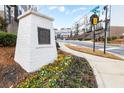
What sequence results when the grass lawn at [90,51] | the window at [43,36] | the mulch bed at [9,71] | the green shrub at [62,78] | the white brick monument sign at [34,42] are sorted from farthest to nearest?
the grass lawn at [90,51], the window at [43,36], the white brick monument sign at [34,42], the mulch bed at [9,71], the green shrub at [62,78]

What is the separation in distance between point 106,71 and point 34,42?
2964 millimetres

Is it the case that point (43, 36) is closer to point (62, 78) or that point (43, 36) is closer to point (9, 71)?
point (9, 71)

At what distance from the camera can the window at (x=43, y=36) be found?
6.93 metres

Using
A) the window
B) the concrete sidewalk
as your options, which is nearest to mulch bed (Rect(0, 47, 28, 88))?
the window

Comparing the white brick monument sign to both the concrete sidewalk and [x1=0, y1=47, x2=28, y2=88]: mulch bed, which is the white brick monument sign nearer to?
[x1=0, y1=47, x2=28, y2=88]: mulch bed

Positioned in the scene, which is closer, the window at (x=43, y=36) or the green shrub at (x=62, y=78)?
the green shrub at (x=62, y=78)

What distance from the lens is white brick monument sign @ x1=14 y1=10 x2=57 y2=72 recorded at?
21.4ft

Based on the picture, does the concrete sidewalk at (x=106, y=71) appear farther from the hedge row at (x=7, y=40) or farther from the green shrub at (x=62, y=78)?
the hedge row at (x=7, y=40)

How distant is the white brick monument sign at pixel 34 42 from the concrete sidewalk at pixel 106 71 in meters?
2.01

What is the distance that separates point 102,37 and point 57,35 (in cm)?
257

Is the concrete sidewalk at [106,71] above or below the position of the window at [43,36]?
below

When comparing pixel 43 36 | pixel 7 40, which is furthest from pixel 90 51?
pixel 7 40

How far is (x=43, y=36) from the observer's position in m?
7.15

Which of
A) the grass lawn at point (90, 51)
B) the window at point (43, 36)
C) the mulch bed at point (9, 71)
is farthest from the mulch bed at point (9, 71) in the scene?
the grass lawn at point (90, 51)
